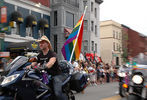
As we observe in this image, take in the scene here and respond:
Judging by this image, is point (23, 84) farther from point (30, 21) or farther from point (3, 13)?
point (30, 21)

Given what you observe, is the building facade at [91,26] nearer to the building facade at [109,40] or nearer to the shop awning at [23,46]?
Result: the building facade at [109,40]

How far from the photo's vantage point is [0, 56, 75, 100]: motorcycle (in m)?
4.04

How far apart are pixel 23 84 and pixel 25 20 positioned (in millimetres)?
20013

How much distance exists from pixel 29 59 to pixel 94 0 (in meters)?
30.7

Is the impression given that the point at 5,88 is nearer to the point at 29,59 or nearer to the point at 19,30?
the point at 29,59

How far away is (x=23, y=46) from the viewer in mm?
19375

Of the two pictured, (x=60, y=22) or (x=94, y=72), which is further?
(x=60, y=22)

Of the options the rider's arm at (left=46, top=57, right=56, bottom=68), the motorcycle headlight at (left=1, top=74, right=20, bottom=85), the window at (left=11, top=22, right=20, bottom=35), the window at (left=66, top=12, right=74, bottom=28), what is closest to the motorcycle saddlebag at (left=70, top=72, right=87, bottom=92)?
the rider's arm at (left=46, top=57, right=56, bottom=68)

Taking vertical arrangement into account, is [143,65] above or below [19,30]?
below

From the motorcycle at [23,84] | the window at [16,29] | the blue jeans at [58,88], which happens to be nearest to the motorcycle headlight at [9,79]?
the motorcycle at [23,84]

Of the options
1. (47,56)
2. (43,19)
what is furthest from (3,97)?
(43,19)

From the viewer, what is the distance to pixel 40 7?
84.1ft

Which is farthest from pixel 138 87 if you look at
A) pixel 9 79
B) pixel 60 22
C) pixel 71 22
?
pixel 71 22

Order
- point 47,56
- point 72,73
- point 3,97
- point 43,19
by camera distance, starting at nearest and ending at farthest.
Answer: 1. point 3,97
2. point 47,56
3. point 72,73
4. point 43,19
